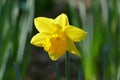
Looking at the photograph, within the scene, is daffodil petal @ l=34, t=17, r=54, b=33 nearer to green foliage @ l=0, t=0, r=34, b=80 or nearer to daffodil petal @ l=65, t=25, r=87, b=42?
daffodil petal @ l=65, t=25, r=87, b=42

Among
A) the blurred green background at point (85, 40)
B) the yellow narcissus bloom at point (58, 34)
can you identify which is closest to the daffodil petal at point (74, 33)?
the yellow narcissus bloom at point (58, 34)

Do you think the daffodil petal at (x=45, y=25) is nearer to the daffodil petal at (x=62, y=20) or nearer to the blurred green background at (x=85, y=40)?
the daffodil petal at (x=62, y=20)

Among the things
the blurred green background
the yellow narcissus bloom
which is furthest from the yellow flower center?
the blurred green background

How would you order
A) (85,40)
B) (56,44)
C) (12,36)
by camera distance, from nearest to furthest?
1. (56,44)
2. (12,36)
3. (85,40)

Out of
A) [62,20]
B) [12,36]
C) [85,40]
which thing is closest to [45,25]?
[62,20]

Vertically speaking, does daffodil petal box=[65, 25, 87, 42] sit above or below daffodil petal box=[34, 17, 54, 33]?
below

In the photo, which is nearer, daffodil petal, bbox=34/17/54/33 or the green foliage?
daffodil petal, bbox=34/17/54/33

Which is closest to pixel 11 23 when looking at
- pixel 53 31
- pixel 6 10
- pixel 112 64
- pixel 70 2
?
pixel 6 10

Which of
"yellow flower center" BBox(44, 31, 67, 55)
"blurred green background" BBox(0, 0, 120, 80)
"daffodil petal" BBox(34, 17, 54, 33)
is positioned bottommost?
"blurred green background" BBox(0, 0, 120, 80)

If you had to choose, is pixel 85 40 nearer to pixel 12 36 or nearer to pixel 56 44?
pixel 12 36
